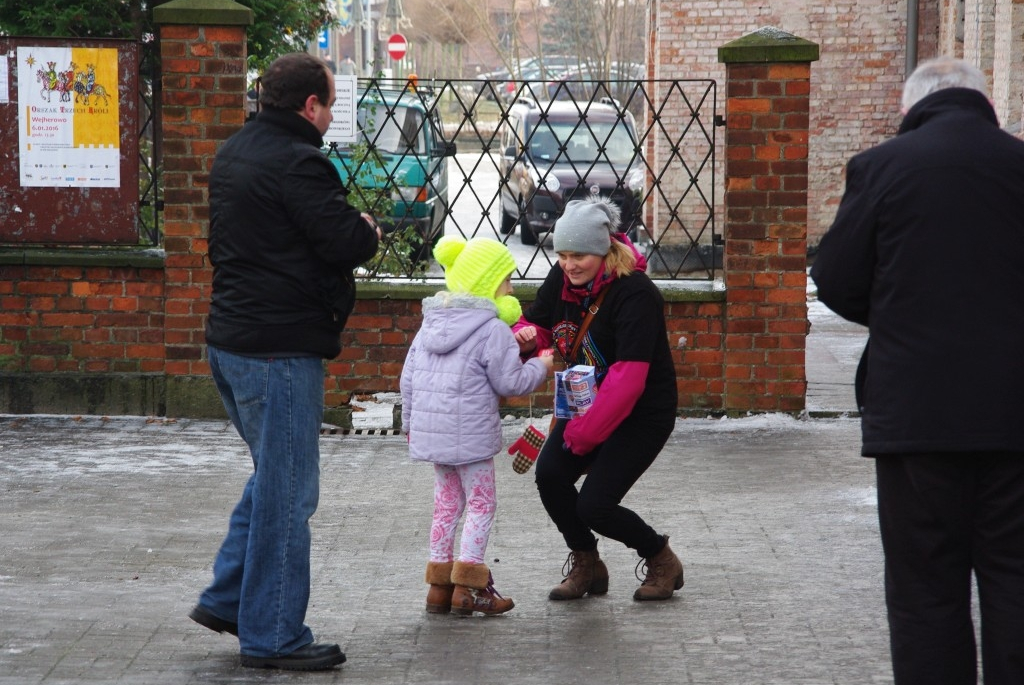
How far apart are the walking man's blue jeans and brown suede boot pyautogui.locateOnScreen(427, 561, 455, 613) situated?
697 mm

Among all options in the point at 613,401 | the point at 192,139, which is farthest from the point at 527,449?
the point at 192,139

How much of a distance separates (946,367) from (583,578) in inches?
84.1

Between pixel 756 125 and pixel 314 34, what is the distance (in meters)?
7.49

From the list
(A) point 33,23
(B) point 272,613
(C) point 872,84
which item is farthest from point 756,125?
(C) point 872,84

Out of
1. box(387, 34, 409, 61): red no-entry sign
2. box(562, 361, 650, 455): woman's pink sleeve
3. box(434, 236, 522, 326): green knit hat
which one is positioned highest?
box(387, 34, 409, 61): red no-entry sign

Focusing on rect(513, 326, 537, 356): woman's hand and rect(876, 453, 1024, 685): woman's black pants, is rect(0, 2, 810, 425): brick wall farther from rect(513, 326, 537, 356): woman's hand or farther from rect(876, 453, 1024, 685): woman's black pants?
rect(876, 453, 1024, 685): woman's black pants

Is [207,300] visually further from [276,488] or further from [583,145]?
[583,145]

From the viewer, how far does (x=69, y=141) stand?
8.65 metres

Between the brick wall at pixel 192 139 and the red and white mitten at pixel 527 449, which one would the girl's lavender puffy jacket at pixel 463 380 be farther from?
the brick wall at pixel 192 139

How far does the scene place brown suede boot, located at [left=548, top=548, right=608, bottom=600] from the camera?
534 centimetres

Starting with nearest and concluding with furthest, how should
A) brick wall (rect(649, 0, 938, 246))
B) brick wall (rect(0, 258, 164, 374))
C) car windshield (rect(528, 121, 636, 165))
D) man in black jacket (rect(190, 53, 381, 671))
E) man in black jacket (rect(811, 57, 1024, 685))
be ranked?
man in black jacket (rect(811, 57, 1024, 685)) → man in black jacket (rect(190, 53, 381, 671)) → brick wall (rect(0, 258, 164, 374)) → brick wall (rect(649, 0, 938, 246)) → car windshield (rect(528, 121, 636, 165))

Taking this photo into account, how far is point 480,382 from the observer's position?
5.00 meters

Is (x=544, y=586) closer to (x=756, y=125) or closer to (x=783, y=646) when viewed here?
(x=783, y=646)

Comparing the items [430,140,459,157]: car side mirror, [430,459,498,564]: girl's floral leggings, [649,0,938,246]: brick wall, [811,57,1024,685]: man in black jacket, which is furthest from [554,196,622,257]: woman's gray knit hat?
[649,0,938,246]: brick wall
